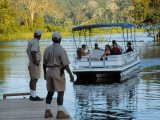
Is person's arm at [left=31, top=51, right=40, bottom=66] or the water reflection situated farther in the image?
the water reflection

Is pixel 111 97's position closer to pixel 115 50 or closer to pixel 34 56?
pixel 34 56

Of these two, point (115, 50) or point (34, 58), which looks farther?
point (115, 50)

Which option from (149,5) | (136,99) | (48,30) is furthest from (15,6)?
(136,99)

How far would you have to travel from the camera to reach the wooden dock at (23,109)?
12.7 meters

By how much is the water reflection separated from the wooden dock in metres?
1.60

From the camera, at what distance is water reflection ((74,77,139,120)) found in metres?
16.1

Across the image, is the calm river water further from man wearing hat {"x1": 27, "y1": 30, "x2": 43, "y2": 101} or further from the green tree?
the green tree

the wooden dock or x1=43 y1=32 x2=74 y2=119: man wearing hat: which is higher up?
x1=43 y1=32 x2=74 y2=119: man wearing hat

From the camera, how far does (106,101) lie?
63.0 ft

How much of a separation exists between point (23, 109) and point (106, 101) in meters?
5.86

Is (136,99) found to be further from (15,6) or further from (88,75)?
(15,6)

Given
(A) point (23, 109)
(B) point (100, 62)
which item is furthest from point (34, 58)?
(B) point (100, 62)

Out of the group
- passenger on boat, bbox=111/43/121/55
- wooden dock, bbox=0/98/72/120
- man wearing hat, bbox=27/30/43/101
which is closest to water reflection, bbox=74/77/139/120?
wooden dock, bbox=0/98/72/120

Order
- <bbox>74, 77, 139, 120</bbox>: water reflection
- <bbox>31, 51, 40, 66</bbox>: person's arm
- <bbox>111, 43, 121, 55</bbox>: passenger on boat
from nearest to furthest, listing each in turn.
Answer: <bbox>31, 51, 40, 66</bbox>: person's arm → <bbox>74, 77, 139, 120</bbox>: water reflection → <bbox>111, 43, 121, 55</bbox>: passenger on boat
